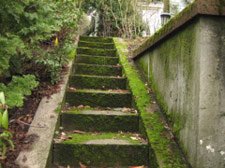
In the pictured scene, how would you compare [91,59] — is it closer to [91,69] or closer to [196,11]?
[91,69]

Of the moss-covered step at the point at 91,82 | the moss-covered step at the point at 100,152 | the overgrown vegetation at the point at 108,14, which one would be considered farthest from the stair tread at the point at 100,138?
the overgrown vegetation at the point at 108,14

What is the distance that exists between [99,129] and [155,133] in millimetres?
708

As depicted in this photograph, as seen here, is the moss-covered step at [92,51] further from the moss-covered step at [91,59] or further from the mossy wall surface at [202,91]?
the mossy wall surface at [202,91]

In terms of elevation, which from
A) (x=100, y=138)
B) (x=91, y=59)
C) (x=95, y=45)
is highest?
(x=95, y=45)

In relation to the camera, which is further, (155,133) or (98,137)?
(98,137)

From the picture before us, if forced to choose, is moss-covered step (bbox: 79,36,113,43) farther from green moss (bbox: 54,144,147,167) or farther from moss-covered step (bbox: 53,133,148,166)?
green moss (bbox: 54,144,147,167)

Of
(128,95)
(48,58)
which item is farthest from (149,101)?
(48,58)

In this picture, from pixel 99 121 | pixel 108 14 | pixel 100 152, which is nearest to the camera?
pixel 100 152

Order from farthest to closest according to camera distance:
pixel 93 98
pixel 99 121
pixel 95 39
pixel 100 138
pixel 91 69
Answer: pixel 95 39, pixel 91 69, pixel 93 98, pixel 99 121, pixel 100 138

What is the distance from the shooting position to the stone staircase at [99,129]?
6.55ft

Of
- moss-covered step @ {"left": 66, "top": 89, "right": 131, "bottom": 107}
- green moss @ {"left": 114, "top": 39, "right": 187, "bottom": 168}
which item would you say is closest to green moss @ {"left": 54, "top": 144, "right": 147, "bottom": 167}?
green moss @ {"left": 114, "top": 39, "right": 187, "bottom": 168}

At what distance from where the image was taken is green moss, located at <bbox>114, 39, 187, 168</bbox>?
1.75 metres

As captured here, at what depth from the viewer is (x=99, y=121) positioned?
8.01ft

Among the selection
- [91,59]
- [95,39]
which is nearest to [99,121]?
[91,59]
